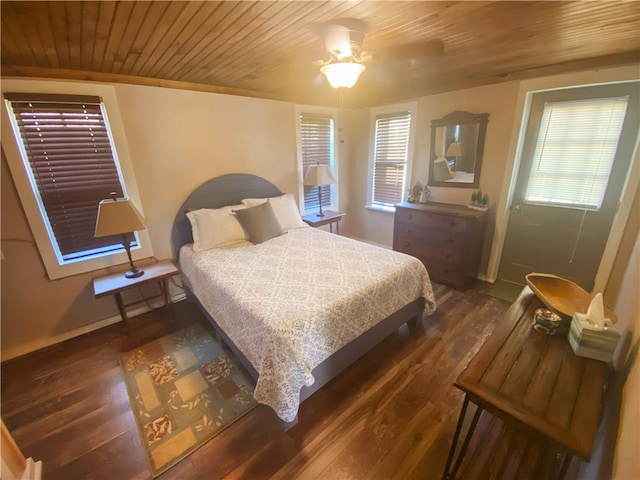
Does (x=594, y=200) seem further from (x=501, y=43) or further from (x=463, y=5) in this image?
(x=463, y=5)

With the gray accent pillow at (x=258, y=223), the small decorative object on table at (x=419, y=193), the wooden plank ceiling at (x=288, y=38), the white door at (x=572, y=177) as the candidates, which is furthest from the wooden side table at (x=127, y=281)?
the white door at (x=572, y=177)

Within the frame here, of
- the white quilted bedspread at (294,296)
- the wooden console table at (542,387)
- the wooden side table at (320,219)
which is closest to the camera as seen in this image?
the wooden console table at (542,387)

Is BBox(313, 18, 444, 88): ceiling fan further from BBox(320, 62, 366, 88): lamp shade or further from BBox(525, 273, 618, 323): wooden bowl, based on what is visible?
BBox(525, 273, 618, 323): wooden bowl

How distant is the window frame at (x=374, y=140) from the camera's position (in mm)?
3539

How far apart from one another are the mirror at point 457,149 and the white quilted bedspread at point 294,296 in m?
1.61

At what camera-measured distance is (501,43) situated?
1.81 m

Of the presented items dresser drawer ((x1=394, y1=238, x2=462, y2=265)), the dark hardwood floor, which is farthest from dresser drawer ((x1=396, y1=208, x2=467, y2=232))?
the dark hardwood floor

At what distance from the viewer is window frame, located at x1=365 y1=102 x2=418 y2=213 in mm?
3539

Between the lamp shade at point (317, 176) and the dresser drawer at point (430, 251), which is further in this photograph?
the lamp shade at point (317, 176)

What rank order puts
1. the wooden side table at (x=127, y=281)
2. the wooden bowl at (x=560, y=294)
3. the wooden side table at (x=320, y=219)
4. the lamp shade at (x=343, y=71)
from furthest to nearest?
the wooden side table at (x=320, y=219), the wooden side table at (x=127, y=281), the lamp shade at (x=343, y=71), the wooden bowl at (x=560, y=294)

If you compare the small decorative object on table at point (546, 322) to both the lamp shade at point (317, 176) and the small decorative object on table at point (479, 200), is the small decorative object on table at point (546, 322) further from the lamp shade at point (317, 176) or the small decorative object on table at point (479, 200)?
the lamp shade at point (317, 176)

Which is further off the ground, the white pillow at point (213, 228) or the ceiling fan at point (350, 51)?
the ceiling fan at point (350, 51)

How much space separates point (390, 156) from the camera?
3.92m

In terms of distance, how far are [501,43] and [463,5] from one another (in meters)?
0.80
